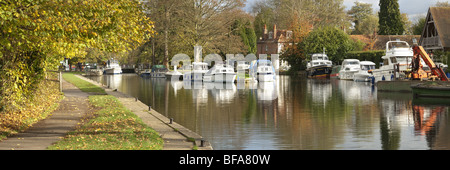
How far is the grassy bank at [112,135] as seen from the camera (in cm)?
1298

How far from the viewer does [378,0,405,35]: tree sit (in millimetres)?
91188

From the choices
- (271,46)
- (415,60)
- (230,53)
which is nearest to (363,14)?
(271,46)

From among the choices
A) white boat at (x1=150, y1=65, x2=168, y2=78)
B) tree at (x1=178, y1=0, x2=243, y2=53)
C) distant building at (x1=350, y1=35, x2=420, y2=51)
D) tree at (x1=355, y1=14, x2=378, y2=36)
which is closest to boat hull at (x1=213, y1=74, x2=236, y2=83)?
tree at (x1=178, y1=0, x2=243, y2=53)

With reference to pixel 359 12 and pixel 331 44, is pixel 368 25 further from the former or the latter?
pixel 331 44

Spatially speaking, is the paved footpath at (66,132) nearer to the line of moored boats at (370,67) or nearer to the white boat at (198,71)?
the line of moored boats at (370,67)

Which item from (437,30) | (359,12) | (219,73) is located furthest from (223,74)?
(359,12)

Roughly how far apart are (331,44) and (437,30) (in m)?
18.8

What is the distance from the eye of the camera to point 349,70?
62.3m

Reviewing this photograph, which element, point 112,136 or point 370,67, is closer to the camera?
point 112,136

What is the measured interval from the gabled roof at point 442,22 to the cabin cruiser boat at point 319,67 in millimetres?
14213

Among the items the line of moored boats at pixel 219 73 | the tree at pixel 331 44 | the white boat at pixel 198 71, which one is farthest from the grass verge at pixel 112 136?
the tree at pixel 331 44

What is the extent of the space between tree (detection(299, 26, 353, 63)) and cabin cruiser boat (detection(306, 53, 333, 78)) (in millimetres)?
2330

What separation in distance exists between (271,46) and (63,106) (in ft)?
290

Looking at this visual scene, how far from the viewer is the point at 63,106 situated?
24141 mm
